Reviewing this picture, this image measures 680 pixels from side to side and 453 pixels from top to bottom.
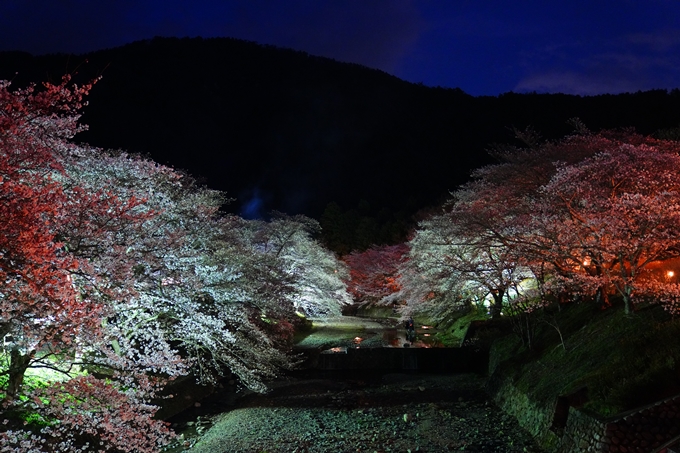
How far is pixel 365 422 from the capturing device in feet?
40.4

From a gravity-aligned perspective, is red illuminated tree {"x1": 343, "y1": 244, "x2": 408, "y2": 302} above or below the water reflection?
above

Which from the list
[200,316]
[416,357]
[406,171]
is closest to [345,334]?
[416,357]

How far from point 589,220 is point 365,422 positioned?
28.0 feet

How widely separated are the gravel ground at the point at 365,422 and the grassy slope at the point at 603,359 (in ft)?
4.96

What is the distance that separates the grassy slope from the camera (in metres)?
7.14

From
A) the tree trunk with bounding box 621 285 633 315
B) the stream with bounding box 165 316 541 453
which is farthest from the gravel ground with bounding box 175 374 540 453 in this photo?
the tree trunk with bounding box 621 285 633 315

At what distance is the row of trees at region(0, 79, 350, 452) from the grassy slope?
779 cm

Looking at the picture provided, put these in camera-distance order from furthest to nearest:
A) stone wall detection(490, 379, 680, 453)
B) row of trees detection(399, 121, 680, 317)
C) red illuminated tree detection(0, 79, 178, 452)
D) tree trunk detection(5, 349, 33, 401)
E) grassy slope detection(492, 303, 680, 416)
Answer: row of trees detection(399, 121, 680, 317) < tree trunk detection(5, 349, 33, 401) < grassy slope detection(492, 303, 680, 416) < stone wall detection(490, 379, 680, 453) < red illuminated tree detection(0, 79, 178, 452)

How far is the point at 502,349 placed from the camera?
669 inches

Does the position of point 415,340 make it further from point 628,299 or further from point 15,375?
point 15,375

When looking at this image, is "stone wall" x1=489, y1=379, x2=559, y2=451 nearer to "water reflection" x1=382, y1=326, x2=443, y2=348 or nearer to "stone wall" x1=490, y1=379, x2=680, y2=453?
"stone wall" x1=490, y1=379, x2=680, y2=453

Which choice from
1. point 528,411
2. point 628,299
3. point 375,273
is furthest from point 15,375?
point 375,273

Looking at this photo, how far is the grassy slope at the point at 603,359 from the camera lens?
23.4 feet

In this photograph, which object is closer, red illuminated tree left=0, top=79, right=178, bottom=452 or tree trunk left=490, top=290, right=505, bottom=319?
red illuminated tree left=0, top=79, right=178, bottom=452
